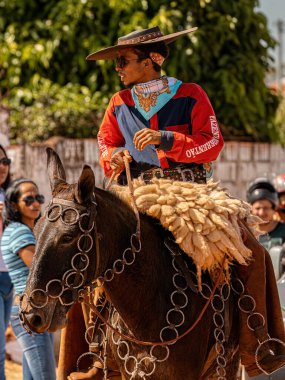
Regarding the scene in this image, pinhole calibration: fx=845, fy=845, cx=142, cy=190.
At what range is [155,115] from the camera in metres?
5.38

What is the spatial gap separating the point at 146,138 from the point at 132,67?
589 mm

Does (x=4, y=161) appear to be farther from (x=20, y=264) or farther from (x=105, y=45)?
(x=105, y=45)

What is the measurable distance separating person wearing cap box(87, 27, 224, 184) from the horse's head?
85 centimetres

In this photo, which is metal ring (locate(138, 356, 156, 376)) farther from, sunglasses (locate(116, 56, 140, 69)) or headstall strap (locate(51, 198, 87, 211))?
sunglasses (locate(116, 56, 140, 69))

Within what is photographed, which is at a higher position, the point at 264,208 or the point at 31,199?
the point at 31,199

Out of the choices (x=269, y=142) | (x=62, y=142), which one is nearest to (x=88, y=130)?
(x=62, y=142)

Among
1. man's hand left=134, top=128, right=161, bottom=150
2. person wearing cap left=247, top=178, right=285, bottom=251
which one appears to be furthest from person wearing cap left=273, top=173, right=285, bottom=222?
man's hand left=134, top=128, right=161, bottom=150

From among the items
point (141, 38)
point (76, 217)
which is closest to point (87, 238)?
point (76, 217)

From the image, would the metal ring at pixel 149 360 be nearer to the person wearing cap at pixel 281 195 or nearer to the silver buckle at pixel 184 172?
the silver buckle at pixel 184 172

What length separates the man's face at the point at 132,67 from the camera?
536cm

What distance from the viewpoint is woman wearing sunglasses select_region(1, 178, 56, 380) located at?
6.85m

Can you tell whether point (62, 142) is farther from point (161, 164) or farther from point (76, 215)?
point (76, 215)

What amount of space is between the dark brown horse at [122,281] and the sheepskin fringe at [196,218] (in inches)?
4.7

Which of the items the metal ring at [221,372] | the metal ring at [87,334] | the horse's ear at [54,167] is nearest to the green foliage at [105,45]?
the metal ring at [87,334]
